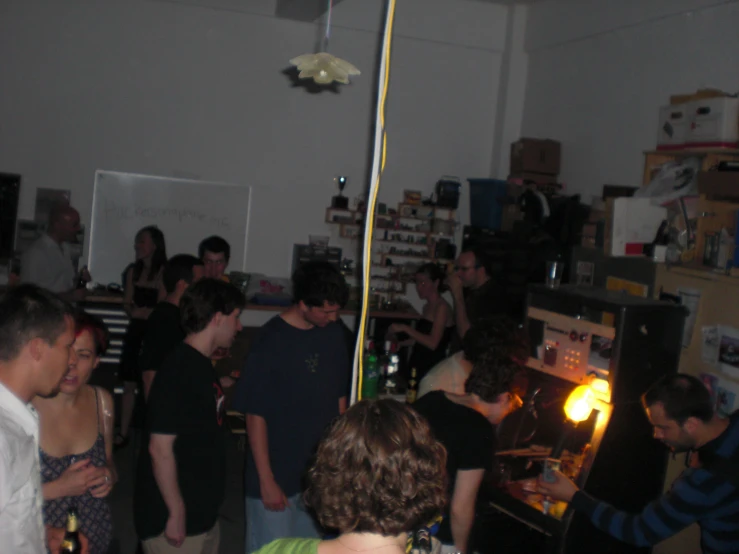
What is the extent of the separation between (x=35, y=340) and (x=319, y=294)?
1173mm

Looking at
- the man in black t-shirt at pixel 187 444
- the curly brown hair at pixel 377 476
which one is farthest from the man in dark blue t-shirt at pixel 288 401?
the curly brown hair at pixel 377 476

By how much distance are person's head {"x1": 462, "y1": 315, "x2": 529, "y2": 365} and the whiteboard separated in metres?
4.59

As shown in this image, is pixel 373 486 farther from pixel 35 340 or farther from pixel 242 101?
pixel 242 101

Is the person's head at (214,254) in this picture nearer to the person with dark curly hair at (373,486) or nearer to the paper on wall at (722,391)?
the paper on wall at (722,391)

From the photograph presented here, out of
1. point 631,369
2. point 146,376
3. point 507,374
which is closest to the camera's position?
point 507,374

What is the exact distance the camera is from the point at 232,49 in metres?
6.77

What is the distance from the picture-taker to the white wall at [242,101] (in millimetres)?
6457

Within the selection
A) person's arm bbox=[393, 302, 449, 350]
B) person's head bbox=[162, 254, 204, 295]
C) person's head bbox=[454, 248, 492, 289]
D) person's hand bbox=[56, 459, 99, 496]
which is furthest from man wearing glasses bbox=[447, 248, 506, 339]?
person's hand bbox=[56, 459, 99, 496]

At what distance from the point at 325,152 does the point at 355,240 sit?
2.93 ft

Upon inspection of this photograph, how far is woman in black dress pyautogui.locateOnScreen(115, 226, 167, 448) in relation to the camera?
16.2ft

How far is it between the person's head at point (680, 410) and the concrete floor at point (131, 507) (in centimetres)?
233

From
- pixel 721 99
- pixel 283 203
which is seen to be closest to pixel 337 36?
pixel 283 203

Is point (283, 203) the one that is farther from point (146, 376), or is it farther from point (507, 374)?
point (507, 374)

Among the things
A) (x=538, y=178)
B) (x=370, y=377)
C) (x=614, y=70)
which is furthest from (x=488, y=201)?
(x=370, y=377)
